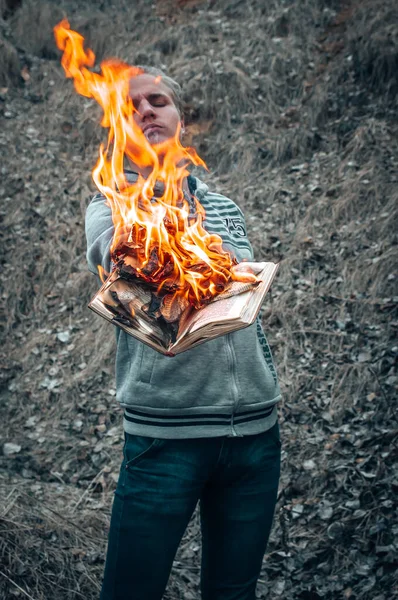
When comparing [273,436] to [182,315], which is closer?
[182,315]

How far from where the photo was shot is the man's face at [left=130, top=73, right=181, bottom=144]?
2.45 meters

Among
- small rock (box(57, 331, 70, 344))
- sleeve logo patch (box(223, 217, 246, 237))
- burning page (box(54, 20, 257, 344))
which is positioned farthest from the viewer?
small rock (box(57, 331, 70, 344))

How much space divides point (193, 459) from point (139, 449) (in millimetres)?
213

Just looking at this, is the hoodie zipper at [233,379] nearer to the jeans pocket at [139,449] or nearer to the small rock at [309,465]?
the jeans pocket at [139,449]

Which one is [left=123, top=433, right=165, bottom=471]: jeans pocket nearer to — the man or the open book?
the man

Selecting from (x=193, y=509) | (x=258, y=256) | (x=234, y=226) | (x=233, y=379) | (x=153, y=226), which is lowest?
(x=258, y=256)

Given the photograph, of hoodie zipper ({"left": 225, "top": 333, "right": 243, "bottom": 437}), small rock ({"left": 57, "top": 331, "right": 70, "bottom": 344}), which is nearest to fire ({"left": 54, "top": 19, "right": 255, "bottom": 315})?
hoodie zipper ({"left": 225, "top": 333, "right": 243, "bottom": 437})

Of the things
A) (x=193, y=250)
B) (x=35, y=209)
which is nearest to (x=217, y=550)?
(x=193, y=250)

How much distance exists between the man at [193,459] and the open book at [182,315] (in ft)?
0.60

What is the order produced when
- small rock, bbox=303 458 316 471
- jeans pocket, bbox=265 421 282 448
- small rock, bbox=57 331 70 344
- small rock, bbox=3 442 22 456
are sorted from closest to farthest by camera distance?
1. jeans pocket, bbox=265 421 282 448
2. small rock, bbox=303 458 316 471
3. small rock, bbox=3 442 22 456
4. small rock, bbox=57 331 70 344

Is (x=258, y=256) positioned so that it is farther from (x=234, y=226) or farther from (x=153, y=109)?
(x=153, y=109)

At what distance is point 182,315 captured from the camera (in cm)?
204

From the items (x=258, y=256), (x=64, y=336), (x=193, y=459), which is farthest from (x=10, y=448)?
(x=193, y=459)

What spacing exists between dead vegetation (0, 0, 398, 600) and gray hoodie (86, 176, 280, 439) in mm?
1876
